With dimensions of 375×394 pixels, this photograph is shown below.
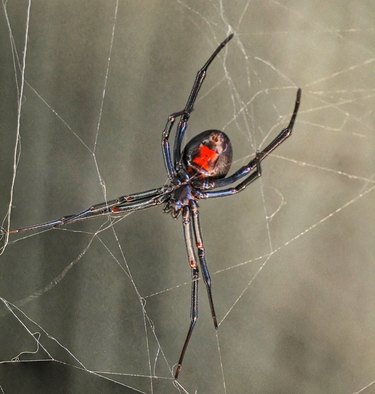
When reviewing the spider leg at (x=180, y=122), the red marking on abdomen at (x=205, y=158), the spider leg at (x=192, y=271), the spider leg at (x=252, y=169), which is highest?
the spider leg at (x=180, y=122)

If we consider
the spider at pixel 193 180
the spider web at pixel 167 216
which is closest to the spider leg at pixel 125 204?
the spider at pixel 193 180

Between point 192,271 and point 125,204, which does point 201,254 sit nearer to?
point 192,271

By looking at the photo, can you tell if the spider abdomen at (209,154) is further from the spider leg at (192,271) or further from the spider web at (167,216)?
the spider web at (167,216)

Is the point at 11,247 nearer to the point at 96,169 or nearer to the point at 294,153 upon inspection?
the point at 96,169

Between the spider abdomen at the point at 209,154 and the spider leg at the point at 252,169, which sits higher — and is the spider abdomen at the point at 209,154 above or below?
above

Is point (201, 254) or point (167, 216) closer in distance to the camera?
point (201, 254)

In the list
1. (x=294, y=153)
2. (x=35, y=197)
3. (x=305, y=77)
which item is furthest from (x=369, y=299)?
(x=35, y=197)

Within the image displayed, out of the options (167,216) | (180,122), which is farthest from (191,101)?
(167,216)
